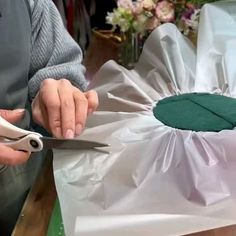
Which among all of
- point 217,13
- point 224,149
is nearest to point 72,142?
point 224,149

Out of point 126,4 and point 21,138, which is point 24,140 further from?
point 126,4

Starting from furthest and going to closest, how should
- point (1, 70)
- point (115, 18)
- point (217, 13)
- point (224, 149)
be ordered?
point (115, 18) < point (217, 13) < point (1, 70) < point (224, 149)

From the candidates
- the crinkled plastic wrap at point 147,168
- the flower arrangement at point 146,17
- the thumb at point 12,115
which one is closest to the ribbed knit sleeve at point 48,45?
the crinkled plastic wrap at point 147,168

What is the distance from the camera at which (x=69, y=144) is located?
578mm

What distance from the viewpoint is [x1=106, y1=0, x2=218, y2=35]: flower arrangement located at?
40.5 inches

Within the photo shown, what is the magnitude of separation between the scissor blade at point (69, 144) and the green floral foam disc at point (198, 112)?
11 centimetres

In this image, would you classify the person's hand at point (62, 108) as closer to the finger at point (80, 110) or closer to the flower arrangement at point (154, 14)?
the finger at point (80, 110)

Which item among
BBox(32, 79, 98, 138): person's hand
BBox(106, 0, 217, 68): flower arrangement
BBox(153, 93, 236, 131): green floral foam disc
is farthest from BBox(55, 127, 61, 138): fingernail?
BBox(106, 0, 217, 68): flower arrangement

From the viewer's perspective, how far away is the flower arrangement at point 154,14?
40.5 inches

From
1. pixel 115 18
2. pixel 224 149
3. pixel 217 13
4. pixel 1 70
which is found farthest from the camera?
pixel 115 18

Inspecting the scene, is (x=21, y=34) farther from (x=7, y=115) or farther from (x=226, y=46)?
(x=226, y=46)

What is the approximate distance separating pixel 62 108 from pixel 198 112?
0.59 ft

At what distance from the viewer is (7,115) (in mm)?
589

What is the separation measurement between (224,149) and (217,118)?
82 millimetres
